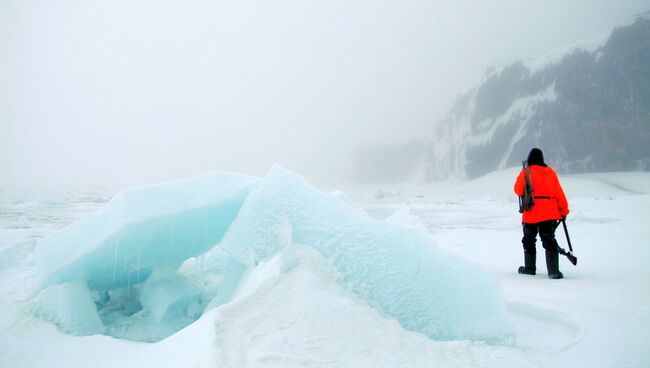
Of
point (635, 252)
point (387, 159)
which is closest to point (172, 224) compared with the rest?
point (635, 252)

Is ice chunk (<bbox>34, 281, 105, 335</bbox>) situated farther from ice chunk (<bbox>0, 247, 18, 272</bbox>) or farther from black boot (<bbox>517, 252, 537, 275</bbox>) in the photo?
black boot (<bbox>517, 252, 537, 275</bbox>)

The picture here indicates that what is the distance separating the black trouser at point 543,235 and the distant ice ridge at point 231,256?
5.00 feet

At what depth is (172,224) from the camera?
211 centimetres

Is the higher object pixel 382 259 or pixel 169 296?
pixel 382 259

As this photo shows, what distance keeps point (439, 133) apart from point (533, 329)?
143ft

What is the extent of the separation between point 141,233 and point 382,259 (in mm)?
1413

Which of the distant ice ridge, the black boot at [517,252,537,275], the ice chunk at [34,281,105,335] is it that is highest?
the distant ice ridge

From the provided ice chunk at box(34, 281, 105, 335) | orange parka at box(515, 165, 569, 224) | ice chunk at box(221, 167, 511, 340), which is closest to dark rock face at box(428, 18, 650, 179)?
orange parka at box(515, 165, 569, 224)

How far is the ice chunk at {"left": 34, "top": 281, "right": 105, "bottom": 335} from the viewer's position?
1.90 metres

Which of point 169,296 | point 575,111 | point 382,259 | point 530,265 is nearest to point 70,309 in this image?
point 169,296

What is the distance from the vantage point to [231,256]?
2.14 meters

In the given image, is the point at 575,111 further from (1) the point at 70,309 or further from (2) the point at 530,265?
(1) the point at 70,309

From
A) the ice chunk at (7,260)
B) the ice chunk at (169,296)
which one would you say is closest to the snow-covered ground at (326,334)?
the ice chunk at (169,296)

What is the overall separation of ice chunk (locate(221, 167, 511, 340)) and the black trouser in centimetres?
151
